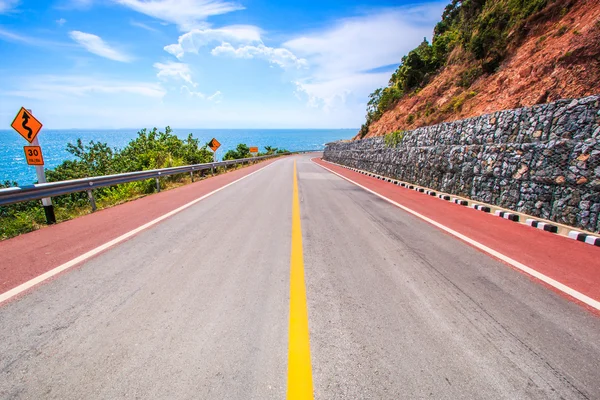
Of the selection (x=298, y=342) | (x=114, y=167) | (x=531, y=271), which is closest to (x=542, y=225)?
(x=531, y=271)

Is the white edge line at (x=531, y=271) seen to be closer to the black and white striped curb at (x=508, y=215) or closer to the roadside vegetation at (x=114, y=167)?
the black and white striped curb at (x=508, y=215)

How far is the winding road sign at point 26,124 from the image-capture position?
6695mm

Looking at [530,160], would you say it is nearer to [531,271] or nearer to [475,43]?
[531,271]

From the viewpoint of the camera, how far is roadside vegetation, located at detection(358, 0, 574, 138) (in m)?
16.9

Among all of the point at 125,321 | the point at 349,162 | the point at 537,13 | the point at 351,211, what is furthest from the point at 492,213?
the point at 349,162

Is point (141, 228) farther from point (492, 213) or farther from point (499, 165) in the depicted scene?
point (499, 165)

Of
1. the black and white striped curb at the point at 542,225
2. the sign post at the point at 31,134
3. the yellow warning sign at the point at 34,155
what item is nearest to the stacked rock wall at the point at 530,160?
the black and white striped curb at the point at 542,225

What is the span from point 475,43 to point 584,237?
18627mm

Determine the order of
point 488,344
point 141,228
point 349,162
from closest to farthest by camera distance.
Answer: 1. point 488,344
2. point 141,228
3. point 349,162

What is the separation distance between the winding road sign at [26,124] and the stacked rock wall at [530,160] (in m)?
12.4

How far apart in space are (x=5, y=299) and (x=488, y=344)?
16.1 ft

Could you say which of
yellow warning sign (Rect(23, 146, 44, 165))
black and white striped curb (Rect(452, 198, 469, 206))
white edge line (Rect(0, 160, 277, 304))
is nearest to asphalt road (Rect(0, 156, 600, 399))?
white edge line (Rect(0, 160, 277, 304))

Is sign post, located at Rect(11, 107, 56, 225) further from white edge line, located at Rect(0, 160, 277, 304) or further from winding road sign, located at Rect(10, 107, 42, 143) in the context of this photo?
white edge line, located at Rect(0, 160, 277, 304)

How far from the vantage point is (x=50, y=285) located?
3461 mm
